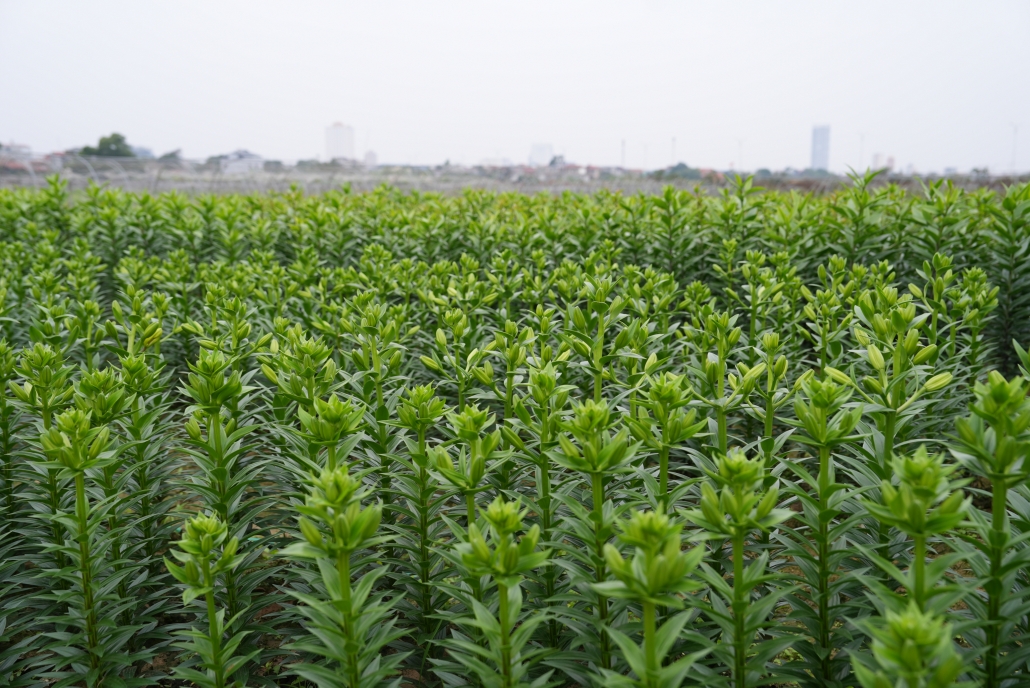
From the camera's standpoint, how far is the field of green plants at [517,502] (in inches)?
58.7

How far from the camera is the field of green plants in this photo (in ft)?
4.90

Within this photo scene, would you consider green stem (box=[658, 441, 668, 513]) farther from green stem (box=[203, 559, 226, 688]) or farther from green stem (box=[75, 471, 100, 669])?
green stem (box=[75, 471, 100, 669])

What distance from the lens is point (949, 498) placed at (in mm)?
1325

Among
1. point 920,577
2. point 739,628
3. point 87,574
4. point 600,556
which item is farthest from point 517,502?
point 87,574

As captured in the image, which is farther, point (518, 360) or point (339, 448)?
point (518, 360)

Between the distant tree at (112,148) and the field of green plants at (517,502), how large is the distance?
59.6 meters

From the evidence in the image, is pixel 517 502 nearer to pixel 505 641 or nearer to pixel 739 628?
pixel 505 641

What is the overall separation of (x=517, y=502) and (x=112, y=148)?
215ft

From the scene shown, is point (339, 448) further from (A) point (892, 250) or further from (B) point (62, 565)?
(A) point (892, 250)

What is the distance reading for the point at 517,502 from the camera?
1.57 metres

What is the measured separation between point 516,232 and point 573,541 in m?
3.65

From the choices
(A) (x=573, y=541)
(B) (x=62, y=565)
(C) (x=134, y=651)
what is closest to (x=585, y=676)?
(A) (x=573, y=541)

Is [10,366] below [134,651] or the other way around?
the other way around

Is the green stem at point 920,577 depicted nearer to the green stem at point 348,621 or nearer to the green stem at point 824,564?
the green stem at point 824,564
